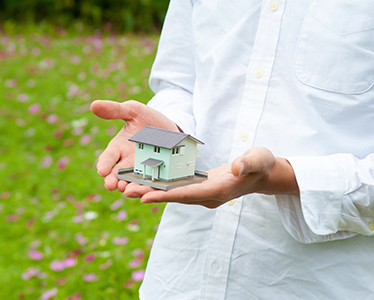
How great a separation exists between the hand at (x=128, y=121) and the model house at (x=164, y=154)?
→ 50 mm

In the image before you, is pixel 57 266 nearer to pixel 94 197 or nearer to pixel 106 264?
pixel 106 264

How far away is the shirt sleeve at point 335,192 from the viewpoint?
1.12 m

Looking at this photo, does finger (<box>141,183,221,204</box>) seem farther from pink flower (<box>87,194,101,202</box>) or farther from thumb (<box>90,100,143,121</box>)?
pink flower (<box>87,194,101,202</box>)

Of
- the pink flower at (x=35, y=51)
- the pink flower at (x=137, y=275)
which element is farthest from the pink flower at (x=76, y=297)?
the pink flower at (x=35, y=51)

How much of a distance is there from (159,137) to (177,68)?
38cm

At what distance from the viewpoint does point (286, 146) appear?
125 cm

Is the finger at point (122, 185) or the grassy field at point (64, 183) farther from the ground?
the finger at point (122, 185)

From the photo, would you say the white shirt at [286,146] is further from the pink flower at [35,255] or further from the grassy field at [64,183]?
the pink flower at [35,255]

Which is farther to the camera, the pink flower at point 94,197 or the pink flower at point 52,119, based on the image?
the pink flower at point 52,119

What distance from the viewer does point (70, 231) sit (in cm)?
343

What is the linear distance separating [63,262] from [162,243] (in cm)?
194

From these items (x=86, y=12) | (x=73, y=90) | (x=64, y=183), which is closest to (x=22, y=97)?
(x=73, y=90)

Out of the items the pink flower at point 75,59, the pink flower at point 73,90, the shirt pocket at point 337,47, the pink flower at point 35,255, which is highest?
the shirt pocket at point 337,47

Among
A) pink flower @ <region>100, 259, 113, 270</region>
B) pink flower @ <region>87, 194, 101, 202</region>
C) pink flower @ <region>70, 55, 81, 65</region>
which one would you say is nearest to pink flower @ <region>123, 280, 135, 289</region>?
pink flower @ <region>100, 259, 113, 270</region>
